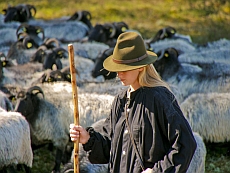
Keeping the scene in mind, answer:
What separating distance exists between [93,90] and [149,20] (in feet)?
45.6

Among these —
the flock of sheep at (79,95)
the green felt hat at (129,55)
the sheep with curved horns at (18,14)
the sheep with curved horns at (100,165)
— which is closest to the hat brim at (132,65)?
the green felt hat at (129,55)

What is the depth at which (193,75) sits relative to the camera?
10375mm

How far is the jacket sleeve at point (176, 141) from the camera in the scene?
354cm

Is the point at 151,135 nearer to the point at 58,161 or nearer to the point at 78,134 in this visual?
the point at 78,134

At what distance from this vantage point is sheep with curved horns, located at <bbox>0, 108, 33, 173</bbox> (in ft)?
21.4

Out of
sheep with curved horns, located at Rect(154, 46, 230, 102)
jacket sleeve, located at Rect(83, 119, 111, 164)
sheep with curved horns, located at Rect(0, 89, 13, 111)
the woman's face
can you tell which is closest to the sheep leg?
sheep with curved horns, located at Rect(0, 89, 13, 111)

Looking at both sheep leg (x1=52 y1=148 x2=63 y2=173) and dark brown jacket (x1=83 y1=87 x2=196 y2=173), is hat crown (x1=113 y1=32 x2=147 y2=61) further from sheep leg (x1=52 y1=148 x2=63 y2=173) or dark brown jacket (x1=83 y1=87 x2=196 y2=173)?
sheep leg (x1=52 y1=148 x2=63 y2=173)

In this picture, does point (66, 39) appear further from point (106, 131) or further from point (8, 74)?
point (106, 131)

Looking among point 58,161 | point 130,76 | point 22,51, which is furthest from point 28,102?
point 22,51

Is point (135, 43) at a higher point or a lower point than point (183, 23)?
higher

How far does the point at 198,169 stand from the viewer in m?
6.16

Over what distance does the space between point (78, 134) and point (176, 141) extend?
2.61 ft

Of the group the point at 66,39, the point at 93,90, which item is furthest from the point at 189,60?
the point at 66,39

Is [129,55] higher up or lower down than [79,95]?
higher up
